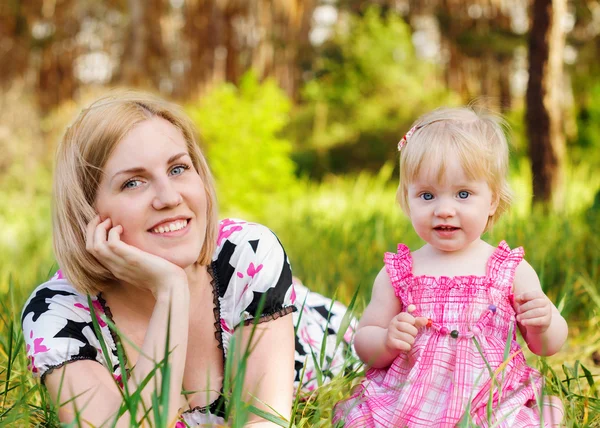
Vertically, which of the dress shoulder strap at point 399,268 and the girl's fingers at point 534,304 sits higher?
the dress shoulder strap at point 399,268

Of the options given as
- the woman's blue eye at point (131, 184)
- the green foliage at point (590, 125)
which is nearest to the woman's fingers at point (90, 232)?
the woman's blue eye at point (131, 184)

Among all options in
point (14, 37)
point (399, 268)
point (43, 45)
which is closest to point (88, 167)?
point (399, 268)

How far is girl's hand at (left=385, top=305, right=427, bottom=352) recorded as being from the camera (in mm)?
1646

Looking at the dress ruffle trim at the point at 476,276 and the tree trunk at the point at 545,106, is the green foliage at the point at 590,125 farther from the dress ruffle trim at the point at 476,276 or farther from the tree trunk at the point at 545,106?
the dress ruffle trim at the point at 476,276

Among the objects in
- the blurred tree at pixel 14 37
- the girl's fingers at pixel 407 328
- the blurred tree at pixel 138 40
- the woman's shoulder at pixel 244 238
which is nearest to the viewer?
the girl's fingers at pixel 407 328

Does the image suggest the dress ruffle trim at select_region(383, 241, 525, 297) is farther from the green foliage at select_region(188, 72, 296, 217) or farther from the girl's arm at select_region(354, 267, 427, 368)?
the green foliage at select_region(188, 72, 296, 217)

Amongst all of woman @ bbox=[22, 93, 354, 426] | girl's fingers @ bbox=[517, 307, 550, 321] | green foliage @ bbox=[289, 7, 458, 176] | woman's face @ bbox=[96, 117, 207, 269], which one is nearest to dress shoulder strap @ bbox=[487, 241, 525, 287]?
girl's fingers @ bbox=[517, 307, 550, 321]

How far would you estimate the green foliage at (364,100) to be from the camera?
1022cm

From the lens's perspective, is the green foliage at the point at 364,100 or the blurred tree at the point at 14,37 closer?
the green foliage at the point at 364,100

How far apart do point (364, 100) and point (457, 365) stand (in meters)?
9.13

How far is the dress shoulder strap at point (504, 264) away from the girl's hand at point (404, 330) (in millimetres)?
222

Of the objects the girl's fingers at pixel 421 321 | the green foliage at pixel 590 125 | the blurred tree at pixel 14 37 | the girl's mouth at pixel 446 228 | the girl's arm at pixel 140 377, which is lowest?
the girl's arm at pixel 140 377

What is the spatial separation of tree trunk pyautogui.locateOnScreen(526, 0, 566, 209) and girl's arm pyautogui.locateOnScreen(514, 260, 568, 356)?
9.32ft

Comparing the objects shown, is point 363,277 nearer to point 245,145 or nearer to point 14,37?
point 245,145
